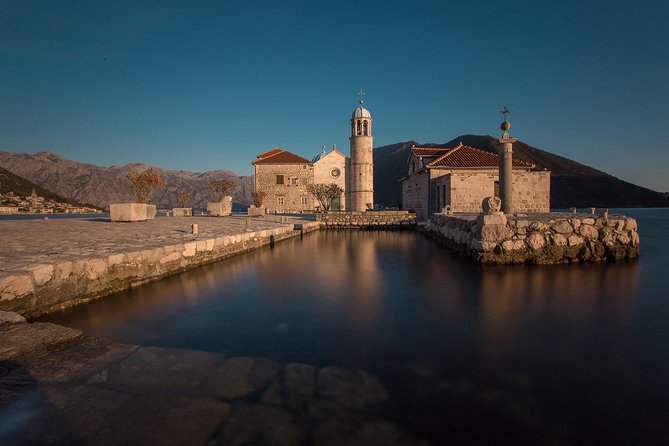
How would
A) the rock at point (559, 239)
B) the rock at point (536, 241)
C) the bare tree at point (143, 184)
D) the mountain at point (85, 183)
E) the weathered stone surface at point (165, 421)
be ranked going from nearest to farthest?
the weathered stone surface at point (165, 421) → the rock at point (536, 241) → the rock at point (559, 239) → the bare tree at point (143, 184) → the mountain at point (85, 183)

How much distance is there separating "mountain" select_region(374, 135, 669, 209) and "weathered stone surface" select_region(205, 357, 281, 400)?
79.1m

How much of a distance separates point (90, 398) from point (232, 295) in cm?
366

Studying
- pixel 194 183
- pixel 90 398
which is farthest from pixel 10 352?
pixel 194 183

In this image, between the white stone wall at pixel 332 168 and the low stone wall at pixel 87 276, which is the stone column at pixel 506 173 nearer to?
the low stone wall at pixel 87 276

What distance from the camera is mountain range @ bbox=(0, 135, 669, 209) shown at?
88.5m

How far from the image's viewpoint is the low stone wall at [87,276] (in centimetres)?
409

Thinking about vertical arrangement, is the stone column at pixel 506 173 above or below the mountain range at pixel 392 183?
below

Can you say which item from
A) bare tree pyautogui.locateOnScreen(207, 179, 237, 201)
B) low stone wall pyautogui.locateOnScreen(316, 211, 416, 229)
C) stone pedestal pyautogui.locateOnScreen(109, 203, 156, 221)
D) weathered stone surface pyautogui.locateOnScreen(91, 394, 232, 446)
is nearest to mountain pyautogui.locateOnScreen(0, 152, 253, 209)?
bare tree pyautogui.locateOnScreen(207, 179, 237, 201)

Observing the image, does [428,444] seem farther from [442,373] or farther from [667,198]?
[667,198]

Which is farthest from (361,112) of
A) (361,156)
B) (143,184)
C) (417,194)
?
(143,184)

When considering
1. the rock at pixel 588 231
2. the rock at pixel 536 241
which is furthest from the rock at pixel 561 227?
the rock at pixel 536 241

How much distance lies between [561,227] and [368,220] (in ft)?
55.5

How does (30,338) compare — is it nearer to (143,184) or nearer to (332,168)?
(143,184)

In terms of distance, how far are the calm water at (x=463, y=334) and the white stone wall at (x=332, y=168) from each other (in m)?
36.4
